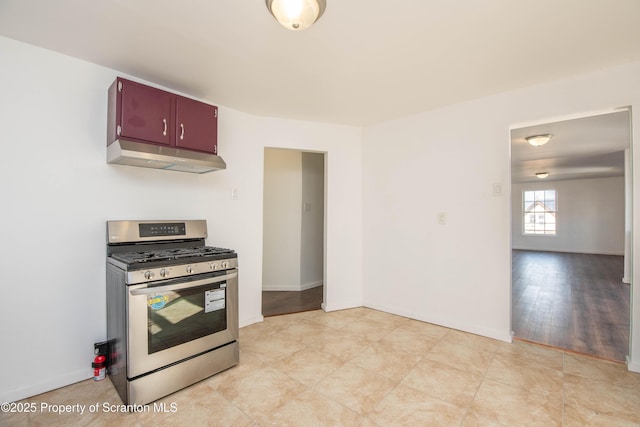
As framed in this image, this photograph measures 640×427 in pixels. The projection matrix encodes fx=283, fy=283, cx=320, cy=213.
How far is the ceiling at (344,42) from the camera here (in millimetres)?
1562

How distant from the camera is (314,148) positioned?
347 centimetres

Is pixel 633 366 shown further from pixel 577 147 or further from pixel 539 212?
pixel 539 212

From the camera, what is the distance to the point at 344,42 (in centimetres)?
186

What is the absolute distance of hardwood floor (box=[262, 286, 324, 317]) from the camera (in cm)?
355

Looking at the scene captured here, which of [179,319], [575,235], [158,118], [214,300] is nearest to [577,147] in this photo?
[575,235]

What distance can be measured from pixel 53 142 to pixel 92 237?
2.29 ft

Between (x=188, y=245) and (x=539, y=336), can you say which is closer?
(x=188, y=245)

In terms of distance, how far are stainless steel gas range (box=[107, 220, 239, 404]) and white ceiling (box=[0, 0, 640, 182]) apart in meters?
1.26

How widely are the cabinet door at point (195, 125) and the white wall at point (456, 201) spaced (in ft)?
6.53

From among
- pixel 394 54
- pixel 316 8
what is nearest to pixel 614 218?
pixel 394 54

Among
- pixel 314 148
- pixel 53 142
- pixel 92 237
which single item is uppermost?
pixel 314 148

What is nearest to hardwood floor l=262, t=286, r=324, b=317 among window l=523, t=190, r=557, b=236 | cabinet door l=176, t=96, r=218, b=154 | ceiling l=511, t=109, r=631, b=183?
cabinet door l=176, t=96, r=218, b=154

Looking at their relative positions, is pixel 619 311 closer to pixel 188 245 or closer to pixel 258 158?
pixel 258 158

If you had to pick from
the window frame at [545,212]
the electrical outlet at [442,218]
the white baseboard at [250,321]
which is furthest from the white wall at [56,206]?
the window frame at [545,212]
